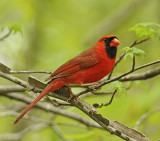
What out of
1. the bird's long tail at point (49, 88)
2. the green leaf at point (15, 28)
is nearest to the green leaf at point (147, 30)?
the bird's long tail at point (49, 88)

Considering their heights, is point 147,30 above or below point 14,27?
below

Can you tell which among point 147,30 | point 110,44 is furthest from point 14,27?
point 147,30

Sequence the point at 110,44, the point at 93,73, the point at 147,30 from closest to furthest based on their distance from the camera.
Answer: the point at 147,30 < the point at 93,73 < the point at 110,44

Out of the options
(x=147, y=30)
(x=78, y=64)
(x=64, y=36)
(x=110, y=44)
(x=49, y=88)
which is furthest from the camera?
(x=64, y=36)

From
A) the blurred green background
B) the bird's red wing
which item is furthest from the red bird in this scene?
the blurred green background

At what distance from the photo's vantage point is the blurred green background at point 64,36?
19.6ft

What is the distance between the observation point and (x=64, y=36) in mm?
7969

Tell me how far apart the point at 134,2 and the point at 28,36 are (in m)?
2.19

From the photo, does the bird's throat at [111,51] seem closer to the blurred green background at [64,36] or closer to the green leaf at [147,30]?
the green leaf at [147,30]

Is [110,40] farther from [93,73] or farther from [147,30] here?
[147,30]

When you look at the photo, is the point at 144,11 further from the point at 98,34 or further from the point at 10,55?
the point at 10,55

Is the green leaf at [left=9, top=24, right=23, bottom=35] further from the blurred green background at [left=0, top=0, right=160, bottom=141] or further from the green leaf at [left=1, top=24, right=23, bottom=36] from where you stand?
the blurred green background at [left=0, top=0, right=160, bottom=141]

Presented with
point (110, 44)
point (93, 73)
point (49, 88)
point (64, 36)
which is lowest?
point (49, 88)

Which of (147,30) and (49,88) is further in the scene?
(147,30)
